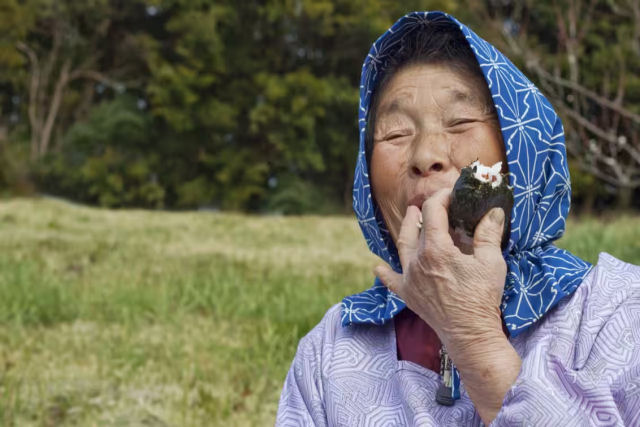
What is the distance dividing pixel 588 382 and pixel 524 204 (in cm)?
42

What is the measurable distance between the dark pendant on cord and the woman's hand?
0.13m

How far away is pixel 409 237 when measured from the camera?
55.5 inches

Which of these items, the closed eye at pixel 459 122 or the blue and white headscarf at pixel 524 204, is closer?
the blue and white headscarf at pixel 524 204

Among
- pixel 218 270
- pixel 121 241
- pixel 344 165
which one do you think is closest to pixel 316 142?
pixel 344 165

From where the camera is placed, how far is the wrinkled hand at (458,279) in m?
1.29

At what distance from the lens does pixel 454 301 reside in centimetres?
131

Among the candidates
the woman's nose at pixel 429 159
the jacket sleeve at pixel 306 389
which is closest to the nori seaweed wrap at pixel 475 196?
the woman's nose at pixel 429 159

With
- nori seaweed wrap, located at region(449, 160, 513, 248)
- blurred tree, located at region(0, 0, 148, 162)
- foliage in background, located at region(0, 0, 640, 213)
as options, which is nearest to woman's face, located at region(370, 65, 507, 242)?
nori seaweed wrap, located at region(449, 160, 513, 248)

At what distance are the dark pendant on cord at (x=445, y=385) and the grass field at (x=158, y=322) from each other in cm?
193

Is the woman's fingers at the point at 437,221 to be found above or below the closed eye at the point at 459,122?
below

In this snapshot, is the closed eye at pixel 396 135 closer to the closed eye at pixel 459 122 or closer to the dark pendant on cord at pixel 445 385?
the closed eye at pixel 459 122

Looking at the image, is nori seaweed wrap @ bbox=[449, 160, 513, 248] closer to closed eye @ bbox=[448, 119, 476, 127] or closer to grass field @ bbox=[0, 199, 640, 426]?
closed eye @ bbox=[448, 119, 476, 127]

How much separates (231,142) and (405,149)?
27053 millimetres

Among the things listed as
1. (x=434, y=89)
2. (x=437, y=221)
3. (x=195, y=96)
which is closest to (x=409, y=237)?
(x=437, y=221)
